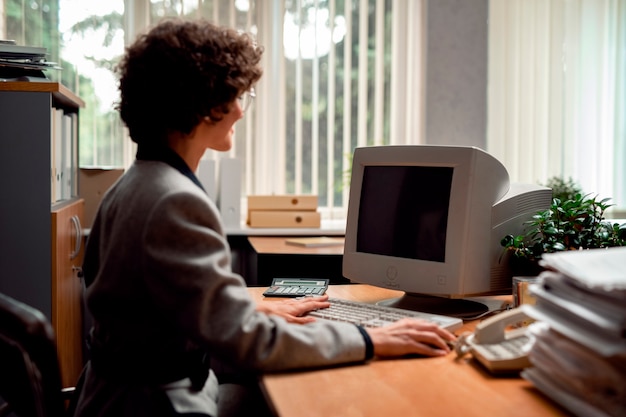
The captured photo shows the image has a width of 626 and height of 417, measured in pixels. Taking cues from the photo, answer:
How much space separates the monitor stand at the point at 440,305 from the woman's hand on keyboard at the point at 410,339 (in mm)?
302

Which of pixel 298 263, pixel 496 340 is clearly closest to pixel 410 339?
pixel 496 340

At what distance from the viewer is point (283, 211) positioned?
359 cm

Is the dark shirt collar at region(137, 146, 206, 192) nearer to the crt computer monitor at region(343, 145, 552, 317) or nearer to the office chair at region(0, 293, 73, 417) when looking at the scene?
the office chair at region(0, 293, 73, 417)

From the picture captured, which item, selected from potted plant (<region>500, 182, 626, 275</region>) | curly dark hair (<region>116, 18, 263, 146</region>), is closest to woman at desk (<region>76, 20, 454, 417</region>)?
curly dark hair (<region>116, 18, 263, 146</region>)

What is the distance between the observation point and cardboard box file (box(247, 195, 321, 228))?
3572 millimetres

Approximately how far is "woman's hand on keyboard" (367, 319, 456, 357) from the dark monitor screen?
348 mm

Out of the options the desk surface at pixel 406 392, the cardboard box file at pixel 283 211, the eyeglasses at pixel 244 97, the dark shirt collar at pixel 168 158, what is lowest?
the desk surface at pixel 406 392

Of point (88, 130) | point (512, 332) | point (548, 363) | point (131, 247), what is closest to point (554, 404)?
point (548, 363)

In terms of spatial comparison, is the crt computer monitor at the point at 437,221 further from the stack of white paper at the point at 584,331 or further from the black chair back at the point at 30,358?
the black chair back at the point at 30,358

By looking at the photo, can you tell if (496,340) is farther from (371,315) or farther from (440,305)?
(440,305)

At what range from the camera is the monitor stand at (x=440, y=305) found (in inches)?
67.3

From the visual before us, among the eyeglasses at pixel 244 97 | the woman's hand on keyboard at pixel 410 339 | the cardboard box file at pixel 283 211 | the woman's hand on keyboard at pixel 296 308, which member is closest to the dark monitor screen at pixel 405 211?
the woman's hand on keyboard at pixel 296 308

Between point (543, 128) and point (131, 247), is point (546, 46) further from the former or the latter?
point (131, 247)

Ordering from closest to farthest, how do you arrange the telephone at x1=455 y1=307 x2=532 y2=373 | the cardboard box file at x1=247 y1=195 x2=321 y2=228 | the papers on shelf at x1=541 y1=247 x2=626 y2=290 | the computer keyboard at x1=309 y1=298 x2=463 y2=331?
the papers on shelf at x1=541 y1=247 x2=626 y2=290
the telephone at x1=455 y1=307 x2=532 y2=373
the computer keyboard at x1=309 y1=298 x2=463 y2=331
the cardboard box file at x1=247 y1=195 x2=321 y2=228
